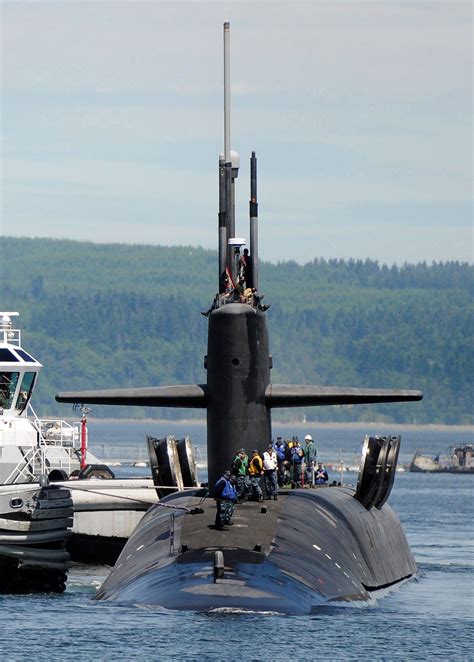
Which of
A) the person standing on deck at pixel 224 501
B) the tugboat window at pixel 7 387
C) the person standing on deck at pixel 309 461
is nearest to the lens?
the person standing on deck at pixel 224 501

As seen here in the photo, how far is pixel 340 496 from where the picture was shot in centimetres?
4156

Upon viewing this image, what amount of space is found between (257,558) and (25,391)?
58.4 ft

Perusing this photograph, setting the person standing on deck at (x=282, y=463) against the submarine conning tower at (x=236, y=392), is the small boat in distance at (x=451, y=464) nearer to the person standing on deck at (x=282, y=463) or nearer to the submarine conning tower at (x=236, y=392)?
the person standing on deck at (x=282, y=463)

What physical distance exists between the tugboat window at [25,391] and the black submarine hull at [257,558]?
1021cm

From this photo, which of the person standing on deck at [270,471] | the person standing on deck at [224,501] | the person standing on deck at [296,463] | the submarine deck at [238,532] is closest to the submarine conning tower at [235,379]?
the person standing on deck at [270,471]

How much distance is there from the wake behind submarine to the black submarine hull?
0.04 metres

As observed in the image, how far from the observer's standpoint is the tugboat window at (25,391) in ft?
160

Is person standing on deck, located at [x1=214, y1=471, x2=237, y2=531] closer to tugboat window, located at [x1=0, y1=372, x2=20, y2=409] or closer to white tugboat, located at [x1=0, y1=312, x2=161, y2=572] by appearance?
white tugboat, located at [x1=0, y1=312, x2=161, y2=572]

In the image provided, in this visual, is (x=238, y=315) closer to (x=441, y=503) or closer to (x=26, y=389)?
(x=26, y=389)

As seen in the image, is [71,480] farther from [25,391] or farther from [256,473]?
[256,473]

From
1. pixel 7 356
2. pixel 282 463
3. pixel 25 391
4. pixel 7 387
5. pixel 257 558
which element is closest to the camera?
pixel 257 558

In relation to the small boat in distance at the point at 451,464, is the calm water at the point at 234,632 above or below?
above

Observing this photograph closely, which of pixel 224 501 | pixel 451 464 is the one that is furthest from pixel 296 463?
pixel 451 464

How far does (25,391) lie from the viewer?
4881cm
